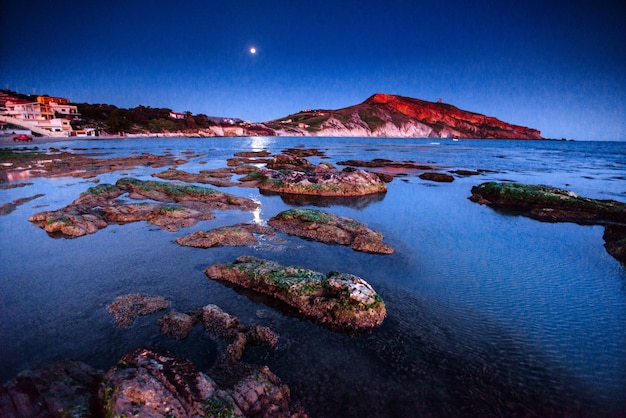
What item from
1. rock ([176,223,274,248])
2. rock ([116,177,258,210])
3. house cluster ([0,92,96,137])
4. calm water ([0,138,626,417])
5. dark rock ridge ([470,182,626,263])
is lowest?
calm water ([0,138,626,417])

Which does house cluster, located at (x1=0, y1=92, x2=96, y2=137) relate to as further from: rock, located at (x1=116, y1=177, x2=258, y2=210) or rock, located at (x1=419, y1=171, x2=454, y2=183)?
rock, located at (x1=419, y1=171, x2=454, y2=183)

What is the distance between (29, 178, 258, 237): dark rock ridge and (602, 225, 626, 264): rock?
14.5 m

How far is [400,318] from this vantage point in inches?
255

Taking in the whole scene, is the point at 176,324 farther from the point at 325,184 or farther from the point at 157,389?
the point at 325,184

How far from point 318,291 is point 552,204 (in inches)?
611

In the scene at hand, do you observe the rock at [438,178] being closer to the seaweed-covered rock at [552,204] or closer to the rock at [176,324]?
the seaweed-covered rock at [552,204]

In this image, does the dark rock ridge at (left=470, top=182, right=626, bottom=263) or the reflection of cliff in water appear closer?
the dark rock ridge at (left=470, top=182, right=626, bottom=263)

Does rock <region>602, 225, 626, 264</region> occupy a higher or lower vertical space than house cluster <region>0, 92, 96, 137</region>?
lower

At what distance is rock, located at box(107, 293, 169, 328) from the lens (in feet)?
20.0

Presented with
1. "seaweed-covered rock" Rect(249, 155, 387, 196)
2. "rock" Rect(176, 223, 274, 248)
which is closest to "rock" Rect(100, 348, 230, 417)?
"rock" Rect(176, 223, 274, 248)

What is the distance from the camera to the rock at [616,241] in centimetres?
992

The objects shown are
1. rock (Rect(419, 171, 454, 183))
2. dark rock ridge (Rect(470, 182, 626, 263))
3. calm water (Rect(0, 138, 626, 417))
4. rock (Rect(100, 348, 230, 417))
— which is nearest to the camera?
rock (Rect(100, 348, 230, 417))

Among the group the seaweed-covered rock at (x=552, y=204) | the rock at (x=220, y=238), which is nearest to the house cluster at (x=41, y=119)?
the rock at (x=220, y=238)

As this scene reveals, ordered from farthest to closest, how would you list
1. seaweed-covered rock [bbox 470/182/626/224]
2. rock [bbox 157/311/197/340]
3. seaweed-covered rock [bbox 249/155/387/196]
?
seaweed-covered rock [bbox 249/155/387/196] < seaweed-covered rock [bbox 470/182/626/224] < rock [bbox 157/311/197/340]
